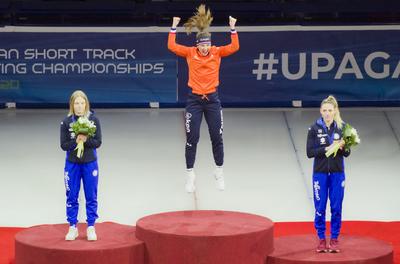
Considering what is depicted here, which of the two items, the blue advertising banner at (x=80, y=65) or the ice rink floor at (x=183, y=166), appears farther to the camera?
the blue advertising banner at (x=80, y=65)

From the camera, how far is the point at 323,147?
12.0 metres

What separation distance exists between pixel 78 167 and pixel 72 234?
903mm

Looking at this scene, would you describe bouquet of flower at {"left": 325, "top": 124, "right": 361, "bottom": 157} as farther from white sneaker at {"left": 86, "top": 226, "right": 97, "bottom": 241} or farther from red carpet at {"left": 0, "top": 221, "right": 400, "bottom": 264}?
white sneaker at {"left": 86, "top": 226, "right": 97, "bottom": 241}

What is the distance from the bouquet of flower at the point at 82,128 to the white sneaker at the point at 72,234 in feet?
3.39

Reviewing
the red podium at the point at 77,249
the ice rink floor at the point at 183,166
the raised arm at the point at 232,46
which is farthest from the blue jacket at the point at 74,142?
the ice rink floor at the point at 183,166

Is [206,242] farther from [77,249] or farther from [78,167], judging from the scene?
[78,167]

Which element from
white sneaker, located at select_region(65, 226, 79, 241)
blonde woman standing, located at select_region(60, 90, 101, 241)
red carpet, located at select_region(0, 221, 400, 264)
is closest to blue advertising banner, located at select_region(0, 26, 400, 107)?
red carpet, located at select_region(0, 221, 400, 264)

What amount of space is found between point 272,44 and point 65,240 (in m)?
9.10

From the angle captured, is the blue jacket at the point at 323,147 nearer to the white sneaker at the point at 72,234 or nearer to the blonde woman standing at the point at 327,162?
the blonde woman standing at the point at 327,162

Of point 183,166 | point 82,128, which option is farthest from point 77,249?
point 183,166

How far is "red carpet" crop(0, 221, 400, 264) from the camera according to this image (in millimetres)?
13828

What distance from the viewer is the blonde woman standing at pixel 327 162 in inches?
476

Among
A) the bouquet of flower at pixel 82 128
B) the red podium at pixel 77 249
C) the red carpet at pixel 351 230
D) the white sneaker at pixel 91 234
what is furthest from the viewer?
the red carpet at pixel 351 230
